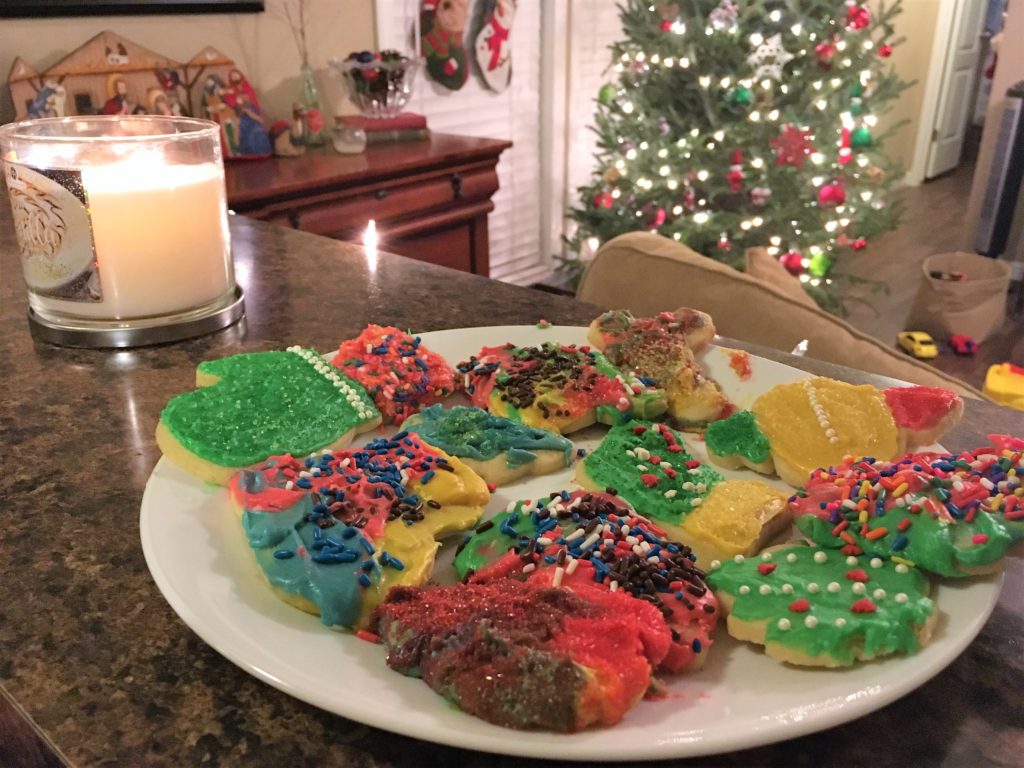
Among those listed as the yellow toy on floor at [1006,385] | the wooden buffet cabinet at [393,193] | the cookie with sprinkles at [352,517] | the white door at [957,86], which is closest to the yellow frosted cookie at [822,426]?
the cookie with sprinkles at [352,517]

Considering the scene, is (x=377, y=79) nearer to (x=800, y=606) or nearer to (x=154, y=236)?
(x=154, y=236)

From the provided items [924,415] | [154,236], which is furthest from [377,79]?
[924,415]

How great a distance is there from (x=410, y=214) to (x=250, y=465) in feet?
6.99

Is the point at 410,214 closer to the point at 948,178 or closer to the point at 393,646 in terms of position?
the point at 393,646

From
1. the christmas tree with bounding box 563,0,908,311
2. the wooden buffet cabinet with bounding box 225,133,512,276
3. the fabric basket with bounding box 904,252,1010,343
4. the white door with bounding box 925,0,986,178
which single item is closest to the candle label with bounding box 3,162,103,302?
the wooden buffet cabinet with bounding box 225,133,512,276

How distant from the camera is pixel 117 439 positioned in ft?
2.97

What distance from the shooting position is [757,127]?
3305 millimetres

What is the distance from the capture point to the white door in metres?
6.21

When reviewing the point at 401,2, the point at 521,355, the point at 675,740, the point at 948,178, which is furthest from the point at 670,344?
the point at 948,178

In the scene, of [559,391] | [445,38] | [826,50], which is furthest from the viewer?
[445,38]

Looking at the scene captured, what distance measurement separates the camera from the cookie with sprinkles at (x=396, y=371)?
36.4 inches

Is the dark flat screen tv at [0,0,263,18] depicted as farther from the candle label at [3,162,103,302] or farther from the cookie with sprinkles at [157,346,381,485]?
the cookie with sprinkles at [157,346,381,485]

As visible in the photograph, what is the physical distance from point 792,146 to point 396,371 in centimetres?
277

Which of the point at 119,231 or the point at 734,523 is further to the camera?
the point at 119,231
